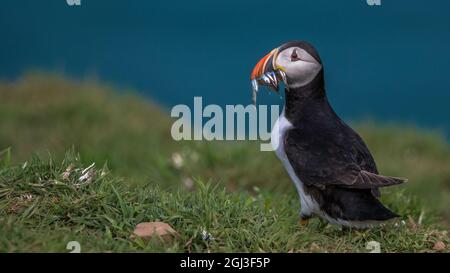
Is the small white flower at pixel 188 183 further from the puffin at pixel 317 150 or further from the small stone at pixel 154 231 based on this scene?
the small stone at pixel 154 231

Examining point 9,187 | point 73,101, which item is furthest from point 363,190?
point 73,101

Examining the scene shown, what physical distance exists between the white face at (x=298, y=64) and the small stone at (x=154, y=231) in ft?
4.25

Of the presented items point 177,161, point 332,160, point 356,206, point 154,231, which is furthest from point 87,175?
point 177,161

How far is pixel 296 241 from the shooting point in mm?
4203

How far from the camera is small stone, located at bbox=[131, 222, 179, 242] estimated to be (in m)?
4.00

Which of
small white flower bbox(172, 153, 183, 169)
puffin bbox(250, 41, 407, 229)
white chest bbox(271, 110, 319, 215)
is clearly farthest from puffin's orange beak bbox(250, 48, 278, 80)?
small white flower bbox(172, 153, 183, 169)

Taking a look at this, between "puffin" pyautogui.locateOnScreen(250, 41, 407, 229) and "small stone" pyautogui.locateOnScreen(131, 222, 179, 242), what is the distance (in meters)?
0.90

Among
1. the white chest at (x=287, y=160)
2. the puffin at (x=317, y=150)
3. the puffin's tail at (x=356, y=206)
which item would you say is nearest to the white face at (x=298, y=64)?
the puffin at (x=317, y=150)

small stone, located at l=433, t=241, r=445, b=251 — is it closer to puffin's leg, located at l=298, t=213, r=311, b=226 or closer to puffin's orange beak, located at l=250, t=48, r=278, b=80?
puffin's leg, located at l=298, t=213, r=311, b=226

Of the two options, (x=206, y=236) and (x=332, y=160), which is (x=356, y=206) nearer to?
(x=332, y=160)

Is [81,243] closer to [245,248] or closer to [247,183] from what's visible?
[245,248]

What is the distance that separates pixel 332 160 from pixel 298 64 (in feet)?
2.16

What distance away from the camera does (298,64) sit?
4770mm

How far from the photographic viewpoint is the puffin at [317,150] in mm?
4422
